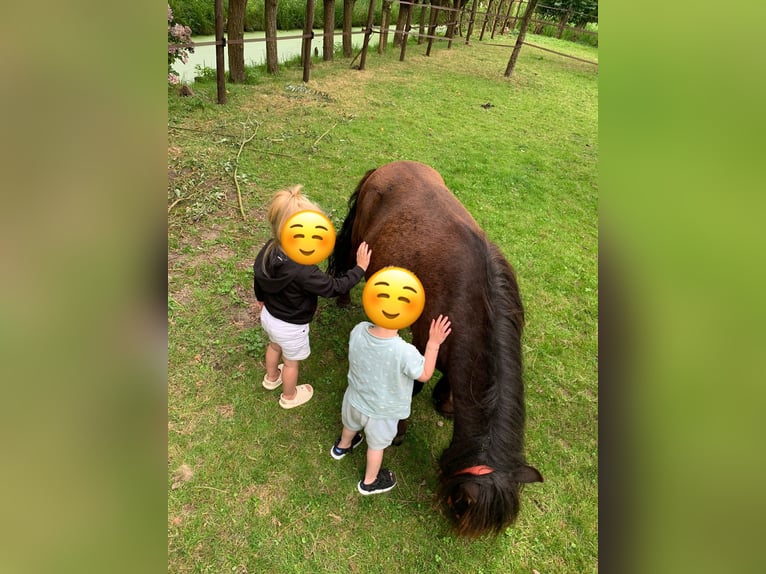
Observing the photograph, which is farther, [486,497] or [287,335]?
[287,335]

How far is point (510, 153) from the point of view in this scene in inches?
313

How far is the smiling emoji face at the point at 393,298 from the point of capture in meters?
1.79

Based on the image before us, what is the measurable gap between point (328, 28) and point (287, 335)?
10915 mm

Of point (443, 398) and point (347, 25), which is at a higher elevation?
point (347, 25)

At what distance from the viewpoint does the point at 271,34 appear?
30.7ft

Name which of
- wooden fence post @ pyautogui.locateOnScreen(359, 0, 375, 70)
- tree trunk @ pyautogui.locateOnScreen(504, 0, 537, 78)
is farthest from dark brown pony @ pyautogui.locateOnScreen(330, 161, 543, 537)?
tree trunk @ pyautogui.locateOnScreen(504, 0, 537, 78)

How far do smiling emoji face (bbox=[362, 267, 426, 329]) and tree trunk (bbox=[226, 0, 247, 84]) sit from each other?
8.12m

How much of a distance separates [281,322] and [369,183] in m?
1.69

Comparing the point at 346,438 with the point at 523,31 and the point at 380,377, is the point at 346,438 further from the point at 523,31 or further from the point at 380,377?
the point at 523,31

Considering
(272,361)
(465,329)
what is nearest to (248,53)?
(272,361)

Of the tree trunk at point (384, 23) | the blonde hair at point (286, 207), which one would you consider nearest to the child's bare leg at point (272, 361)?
the blonde hair at point (286, 207)

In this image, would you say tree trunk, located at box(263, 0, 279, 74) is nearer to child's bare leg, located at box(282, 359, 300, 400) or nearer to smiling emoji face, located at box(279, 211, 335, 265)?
child's bare leg, located at box(282, 359, 300, 400)

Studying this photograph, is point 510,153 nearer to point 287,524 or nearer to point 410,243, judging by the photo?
point 410,243
